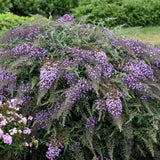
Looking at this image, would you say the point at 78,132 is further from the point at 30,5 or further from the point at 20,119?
the point at 30,5

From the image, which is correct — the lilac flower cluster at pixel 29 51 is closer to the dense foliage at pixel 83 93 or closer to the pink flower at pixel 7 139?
the dense foliage at pixel 83 93

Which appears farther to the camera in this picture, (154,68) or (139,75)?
(154,68)

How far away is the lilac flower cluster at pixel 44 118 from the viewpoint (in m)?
2.70

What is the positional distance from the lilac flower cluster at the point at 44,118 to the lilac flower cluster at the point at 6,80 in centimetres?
41

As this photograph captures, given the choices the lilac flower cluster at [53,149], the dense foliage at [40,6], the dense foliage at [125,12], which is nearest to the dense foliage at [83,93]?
the lilac flower cluster at [53,149]

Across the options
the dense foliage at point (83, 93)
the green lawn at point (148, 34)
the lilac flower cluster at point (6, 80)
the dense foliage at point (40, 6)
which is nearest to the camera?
the dense foliage at point (83, 93)

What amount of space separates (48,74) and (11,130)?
64cm

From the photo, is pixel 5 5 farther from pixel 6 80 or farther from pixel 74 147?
pixel 74 147

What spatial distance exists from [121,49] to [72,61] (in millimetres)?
698

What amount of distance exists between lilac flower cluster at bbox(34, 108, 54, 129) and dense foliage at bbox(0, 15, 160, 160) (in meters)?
0.01

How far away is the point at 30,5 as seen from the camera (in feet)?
32.9

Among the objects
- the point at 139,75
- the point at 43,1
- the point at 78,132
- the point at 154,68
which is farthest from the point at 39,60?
the point at 43,1

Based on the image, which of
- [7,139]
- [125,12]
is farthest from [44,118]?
[125,12]

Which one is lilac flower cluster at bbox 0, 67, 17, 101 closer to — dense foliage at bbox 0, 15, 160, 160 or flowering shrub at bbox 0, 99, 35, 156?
dense foliage at bbox 0, 15, 160, 160
